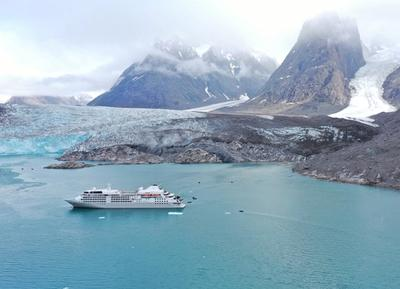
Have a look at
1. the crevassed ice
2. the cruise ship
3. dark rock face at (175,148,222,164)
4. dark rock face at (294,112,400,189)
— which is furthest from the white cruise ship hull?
the crevassed ice

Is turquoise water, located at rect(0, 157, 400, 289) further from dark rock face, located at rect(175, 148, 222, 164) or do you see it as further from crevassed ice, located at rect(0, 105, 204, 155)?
crevassed ice, located at rect(0, 105, 204, 155)

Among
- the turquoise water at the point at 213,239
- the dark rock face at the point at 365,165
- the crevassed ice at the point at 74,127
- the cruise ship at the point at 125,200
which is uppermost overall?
the crevassed ice at the point at 74,127

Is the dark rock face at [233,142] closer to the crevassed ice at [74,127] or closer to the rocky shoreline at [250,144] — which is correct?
the rocky shoreline at [250,144]

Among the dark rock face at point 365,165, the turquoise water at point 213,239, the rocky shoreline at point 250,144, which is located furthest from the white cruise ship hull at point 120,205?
the rocky shoreline at point 250,144

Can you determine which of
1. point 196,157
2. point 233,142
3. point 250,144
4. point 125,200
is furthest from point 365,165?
point 233,142

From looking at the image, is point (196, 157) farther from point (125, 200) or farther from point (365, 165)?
point (125, 200)

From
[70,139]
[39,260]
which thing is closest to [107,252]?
[39,260]
